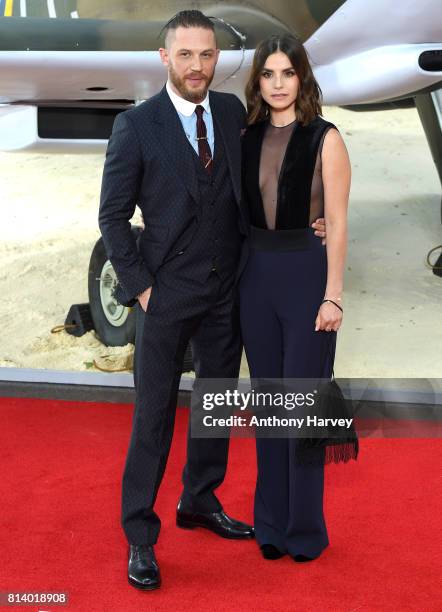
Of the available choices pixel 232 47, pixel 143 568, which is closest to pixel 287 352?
pixel 143 568

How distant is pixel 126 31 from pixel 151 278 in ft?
7.96

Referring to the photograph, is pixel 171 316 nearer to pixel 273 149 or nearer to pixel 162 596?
pixel 273 149

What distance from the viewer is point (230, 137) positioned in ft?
10.6

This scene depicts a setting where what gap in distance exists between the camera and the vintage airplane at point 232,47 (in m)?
5.06

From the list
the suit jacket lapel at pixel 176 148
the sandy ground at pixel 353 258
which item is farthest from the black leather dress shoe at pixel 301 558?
the sandy ground at pixel 353 258

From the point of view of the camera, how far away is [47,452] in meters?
4.36

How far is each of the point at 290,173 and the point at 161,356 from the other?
0.71 metres

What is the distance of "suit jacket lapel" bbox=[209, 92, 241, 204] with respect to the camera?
10.5 ft

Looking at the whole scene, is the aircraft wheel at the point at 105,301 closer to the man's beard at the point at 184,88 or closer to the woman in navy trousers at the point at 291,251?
the woman in navy trousers at the point at 291,251

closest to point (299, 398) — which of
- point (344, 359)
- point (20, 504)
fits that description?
point (20, 504)

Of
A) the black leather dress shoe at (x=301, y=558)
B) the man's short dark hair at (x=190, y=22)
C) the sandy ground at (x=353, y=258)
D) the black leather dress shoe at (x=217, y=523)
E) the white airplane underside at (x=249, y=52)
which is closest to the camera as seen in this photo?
the man's short dark hair at (x=190, y=22)

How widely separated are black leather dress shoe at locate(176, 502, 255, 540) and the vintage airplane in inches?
99.6

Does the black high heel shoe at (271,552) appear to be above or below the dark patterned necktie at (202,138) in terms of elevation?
below

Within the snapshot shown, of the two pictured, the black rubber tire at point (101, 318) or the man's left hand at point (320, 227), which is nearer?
the man's left hand at point (320, 227)
